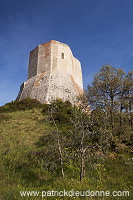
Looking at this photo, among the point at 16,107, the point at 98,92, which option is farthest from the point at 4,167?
the point at 16,107

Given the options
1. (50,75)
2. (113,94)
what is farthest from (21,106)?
(113,94)

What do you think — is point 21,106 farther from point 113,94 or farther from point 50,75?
point 113,94

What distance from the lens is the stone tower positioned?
26.3 m

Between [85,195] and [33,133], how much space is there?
851 cm

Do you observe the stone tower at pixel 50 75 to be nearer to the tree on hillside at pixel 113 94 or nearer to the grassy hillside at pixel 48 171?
the tree on hillside at pixel 113 94

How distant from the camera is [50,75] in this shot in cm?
2833

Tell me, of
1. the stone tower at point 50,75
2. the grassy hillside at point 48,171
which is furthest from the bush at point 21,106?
the grassy hillside at point 48,171

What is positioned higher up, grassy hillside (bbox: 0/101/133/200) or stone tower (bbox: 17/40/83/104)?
stone tower (bbox: 17/40/83/104)

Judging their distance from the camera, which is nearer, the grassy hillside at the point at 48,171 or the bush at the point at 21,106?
the grassy hillside at the point at 48,171

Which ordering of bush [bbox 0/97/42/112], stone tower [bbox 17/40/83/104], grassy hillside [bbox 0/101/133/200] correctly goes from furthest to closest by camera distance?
1. stone tower [bbox 17/40/83/104]
2. bush [bbox 0/97/42/112]
3. grassy hillside [bbox 0/101/133/200]

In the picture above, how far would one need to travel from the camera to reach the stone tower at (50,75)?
26.3 metres

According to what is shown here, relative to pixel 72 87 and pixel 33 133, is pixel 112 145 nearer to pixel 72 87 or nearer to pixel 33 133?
pixel 33 133

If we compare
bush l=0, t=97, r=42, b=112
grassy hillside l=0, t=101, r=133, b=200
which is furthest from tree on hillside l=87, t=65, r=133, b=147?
bush l=0, t=97, r=42, b=112

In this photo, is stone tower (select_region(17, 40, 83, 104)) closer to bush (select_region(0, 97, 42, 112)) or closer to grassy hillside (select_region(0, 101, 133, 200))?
bush (select_region(0, 97, 42, 112))
